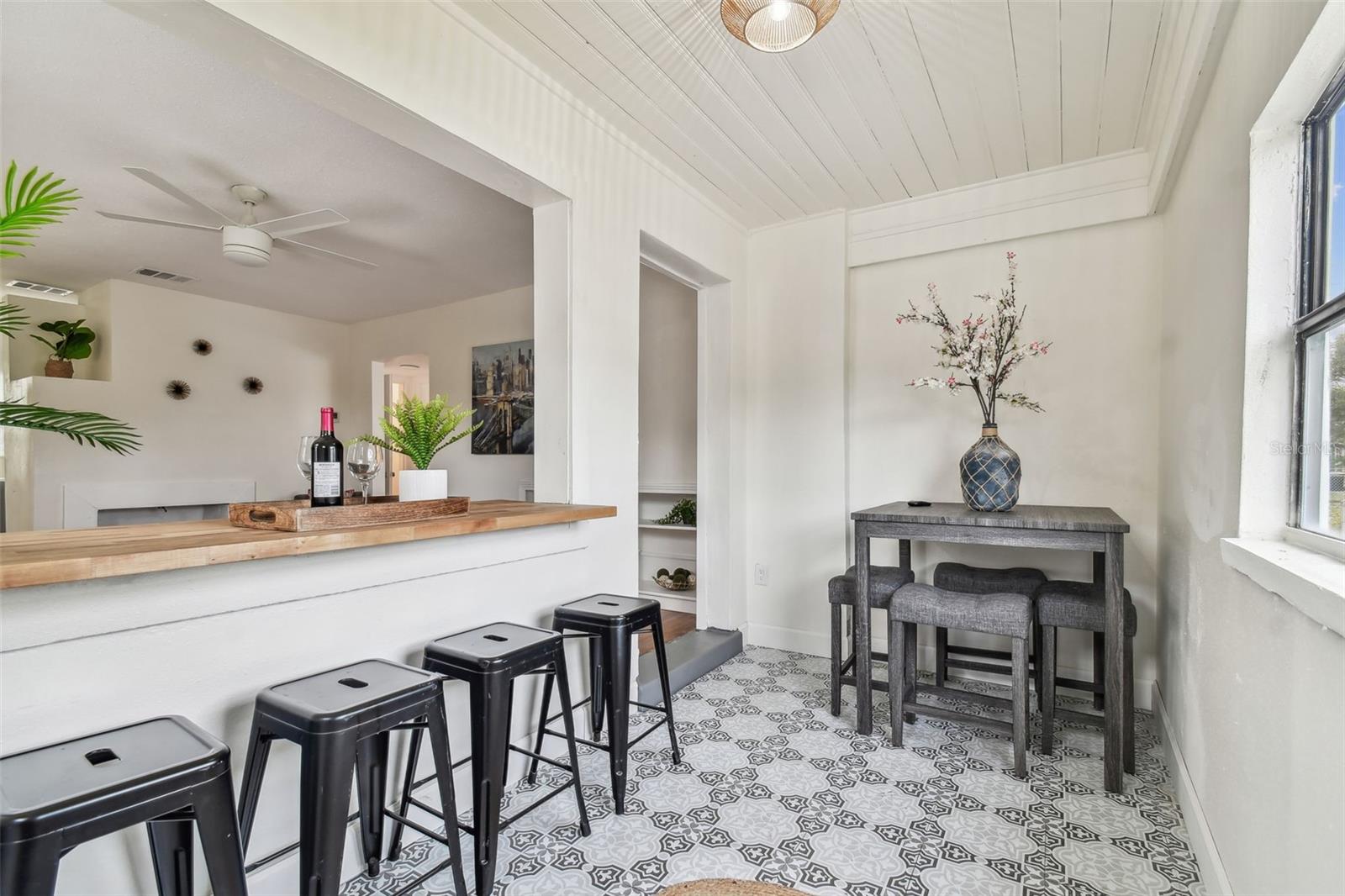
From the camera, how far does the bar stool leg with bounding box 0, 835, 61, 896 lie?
2.79ft

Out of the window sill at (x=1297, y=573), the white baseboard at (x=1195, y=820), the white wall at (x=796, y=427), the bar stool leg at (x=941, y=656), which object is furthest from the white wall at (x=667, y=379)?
the window sill at (x=1297, y=573)

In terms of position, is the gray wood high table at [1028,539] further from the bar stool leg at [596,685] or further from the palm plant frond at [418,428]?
the palm plant frond at [418,428]

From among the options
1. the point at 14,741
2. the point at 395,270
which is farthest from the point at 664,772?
the point at 395,270

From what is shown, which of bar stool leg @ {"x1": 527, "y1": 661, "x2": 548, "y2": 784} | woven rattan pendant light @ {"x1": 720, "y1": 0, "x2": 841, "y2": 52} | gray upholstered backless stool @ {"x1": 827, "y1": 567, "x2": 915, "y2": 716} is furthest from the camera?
gray upholstered backless stool @ {"x1": 827, "y1": 567, "x2": 915, "y2": 716}

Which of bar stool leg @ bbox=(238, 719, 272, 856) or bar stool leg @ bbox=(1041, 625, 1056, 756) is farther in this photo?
bar stool leg @ bbox=(1041, 625, 1056, 756)

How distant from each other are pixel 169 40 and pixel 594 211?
1.55 metres

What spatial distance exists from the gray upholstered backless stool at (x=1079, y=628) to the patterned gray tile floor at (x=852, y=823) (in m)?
0.14

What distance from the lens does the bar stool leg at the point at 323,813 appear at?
3.92 feet

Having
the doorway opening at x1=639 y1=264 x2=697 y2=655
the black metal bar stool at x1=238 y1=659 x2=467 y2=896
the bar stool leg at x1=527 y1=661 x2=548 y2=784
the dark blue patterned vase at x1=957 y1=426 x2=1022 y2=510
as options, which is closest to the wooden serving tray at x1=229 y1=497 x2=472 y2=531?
the black metal bar stool at x1=238 y1=659 x2=467 y2=896

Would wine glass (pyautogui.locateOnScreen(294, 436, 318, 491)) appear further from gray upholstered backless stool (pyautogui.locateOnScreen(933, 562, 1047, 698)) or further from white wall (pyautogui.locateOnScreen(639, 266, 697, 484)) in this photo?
white wall (pyautogui.locateOnScreen(639, 266, 697, 484))

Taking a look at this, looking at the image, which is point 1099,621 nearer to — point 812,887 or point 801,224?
point 812,887

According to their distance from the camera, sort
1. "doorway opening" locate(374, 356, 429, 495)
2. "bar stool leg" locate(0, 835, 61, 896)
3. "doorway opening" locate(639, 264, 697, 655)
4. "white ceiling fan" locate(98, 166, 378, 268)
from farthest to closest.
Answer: "doorway opening" locate(374, 356, 429, 495) < "doorway opening" locate(639, 264, 697, 655) < "white ceiling fan" locate(98, 166, 378, 268) < "bar stool leg" locate(0, 835, 61, 896)

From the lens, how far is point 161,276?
4.79 m

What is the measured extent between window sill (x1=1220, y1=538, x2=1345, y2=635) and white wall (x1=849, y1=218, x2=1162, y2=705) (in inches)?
68.5
